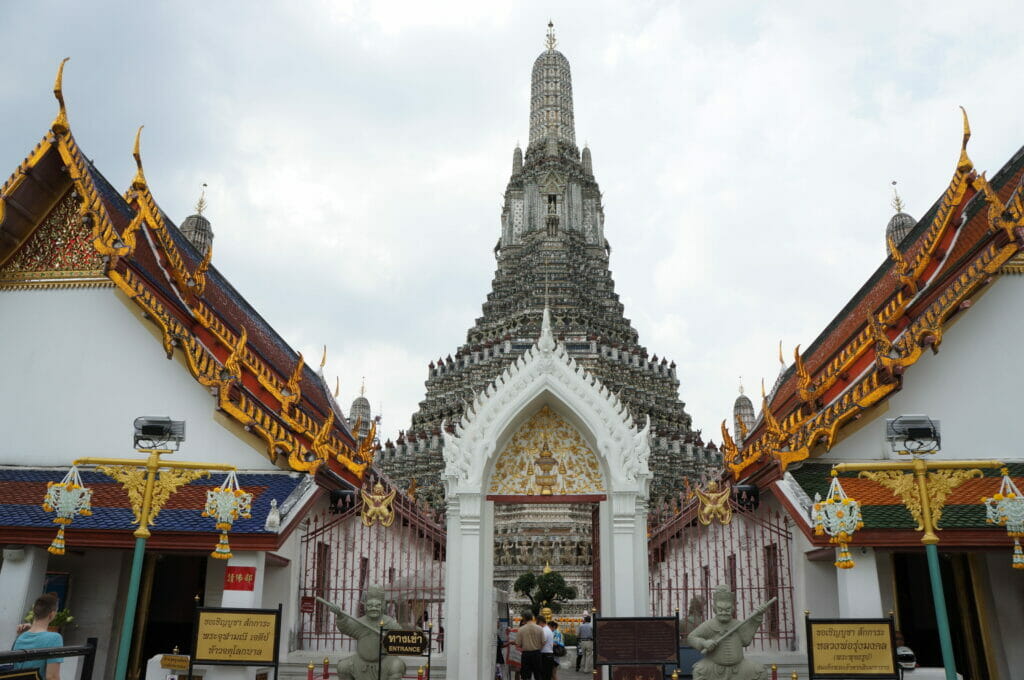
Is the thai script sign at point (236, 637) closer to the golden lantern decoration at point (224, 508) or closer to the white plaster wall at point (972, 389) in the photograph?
the golden lantern decoration at point (224, 508)

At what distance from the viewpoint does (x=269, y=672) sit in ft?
28.9

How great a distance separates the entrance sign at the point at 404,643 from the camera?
22.5ft

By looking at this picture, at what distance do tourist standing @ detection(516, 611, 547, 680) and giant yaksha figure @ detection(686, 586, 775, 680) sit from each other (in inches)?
109

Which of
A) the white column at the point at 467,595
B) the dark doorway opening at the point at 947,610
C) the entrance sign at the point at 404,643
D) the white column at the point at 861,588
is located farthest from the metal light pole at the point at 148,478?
the dark doorway opening at the point at 947,610

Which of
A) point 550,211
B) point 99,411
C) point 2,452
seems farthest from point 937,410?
point 550,211

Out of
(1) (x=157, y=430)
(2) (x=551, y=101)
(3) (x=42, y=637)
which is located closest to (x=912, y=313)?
(1) (x=157, y=430)

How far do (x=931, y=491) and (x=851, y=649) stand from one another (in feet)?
4.77

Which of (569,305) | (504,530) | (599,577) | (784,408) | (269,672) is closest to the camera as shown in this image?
(269,672)

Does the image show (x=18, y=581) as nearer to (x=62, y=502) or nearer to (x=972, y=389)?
(x=62, y=502)

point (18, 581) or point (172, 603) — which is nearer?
point (18, 581)

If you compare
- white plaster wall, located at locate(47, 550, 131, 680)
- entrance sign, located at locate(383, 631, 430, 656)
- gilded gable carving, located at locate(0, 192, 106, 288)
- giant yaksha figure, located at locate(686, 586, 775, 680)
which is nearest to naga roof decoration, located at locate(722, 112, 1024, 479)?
giant yaksha figure, located at locate(686, 586, 775, 680)

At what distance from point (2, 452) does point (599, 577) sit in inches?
282

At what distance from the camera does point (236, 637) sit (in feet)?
22.9

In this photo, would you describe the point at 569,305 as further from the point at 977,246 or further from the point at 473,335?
the point at 977,246
